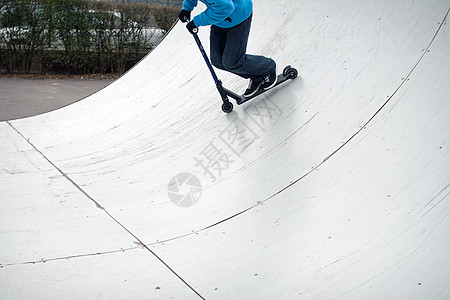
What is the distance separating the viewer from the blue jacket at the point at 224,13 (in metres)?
3.57

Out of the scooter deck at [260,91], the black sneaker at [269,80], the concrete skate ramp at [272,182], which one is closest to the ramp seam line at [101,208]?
the concrete skate ramp at [272,182]

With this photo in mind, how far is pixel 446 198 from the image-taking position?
261cm

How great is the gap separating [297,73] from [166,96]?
173cm

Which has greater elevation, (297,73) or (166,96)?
(297,73)

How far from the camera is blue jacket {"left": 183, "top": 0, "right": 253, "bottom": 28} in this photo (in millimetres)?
3566

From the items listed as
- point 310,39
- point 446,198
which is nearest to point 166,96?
point 310,39

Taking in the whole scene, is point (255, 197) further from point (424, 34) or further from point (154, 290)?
point (424, 34)

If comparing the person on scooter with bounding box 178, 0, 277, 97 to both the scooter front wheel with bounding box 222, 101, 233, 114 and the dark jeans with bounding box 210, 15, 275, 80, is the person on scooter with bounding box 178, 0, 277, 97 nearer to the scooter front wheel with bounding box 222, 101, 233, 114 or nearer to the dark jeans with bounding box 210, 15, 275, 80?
the dark jeans with bounding box 210, 15, 275, 80

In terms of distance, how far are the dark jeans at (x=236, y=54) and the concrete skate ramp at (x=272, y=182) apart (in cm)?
33

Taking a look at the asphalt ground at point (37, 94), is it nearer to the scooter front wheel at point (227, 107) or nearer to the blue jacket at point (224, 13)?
the scooter front wheel at point (227, 107)

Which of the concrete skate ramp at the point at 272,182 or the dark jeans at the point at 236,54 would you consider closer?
the concrete skate ramp at the point at 272,182

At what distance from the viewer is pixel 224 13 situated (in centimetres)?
362

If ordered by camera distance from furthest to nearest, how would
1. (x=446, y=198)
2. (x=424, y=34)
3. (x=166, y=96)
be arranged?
(x=166, y=96) → (x=424, y=34) → (x=446, y=198)

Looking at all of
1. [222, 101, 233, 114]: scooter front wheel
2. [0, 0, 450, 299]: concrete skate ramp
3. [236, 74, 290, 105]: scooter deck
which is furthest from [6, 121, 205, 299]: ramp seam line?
[236, 74, 290, 105]: scooter deck
